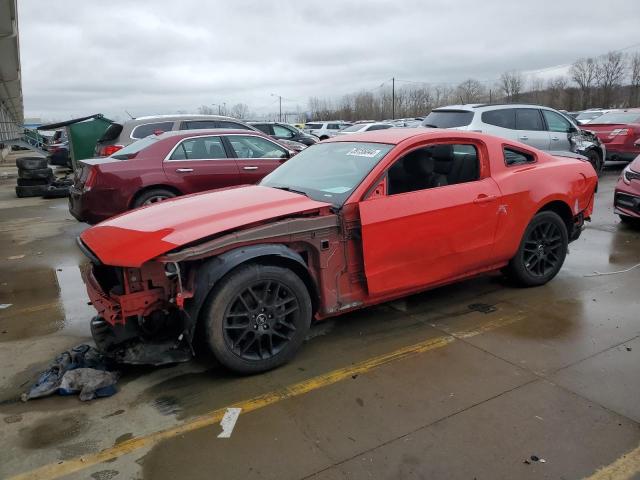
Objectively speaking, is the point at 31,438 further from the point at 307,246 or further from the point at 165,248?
the point at 307,246

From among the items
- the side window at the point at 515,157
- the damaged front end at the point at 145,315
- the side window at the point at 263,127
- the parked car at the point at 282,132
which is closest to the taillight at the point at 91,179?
the damaged front end at the point at 145,315

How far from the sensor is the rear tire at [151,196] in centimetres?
731

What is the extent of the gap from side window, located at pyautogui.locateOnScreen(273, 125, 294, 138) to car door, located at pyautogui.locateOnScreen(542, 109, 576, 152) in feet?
27.3

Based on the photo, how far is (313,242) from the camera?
369 centimetres

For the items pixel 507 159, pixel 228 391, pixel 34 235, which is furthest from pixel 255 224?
pixel 34 235

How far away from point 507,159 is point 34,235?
305 inches

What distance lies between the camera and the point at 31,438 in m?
2.95

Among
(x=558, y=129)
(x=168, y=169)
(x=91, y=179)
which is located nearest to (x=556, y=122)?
(x=558, y=129)

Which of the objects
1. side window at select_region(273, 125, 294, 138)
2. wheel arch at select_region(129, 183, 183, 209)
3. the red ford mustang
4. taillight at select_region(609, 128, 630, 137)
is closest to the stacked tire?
side window at select_region(273, 125, 294, 138)

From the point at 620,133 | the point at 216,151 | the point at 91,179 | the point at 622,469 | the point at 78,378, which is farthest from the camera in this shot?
the point at 620,133

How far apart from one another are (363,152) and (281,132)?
43.7 ft

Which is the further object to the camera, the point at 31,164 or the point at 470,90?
the point at 470,90

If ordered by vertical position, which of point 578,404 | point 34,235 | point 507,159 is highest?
point 507,159

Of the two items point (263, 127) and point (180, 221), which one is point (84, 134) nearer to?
point (263, 127)
